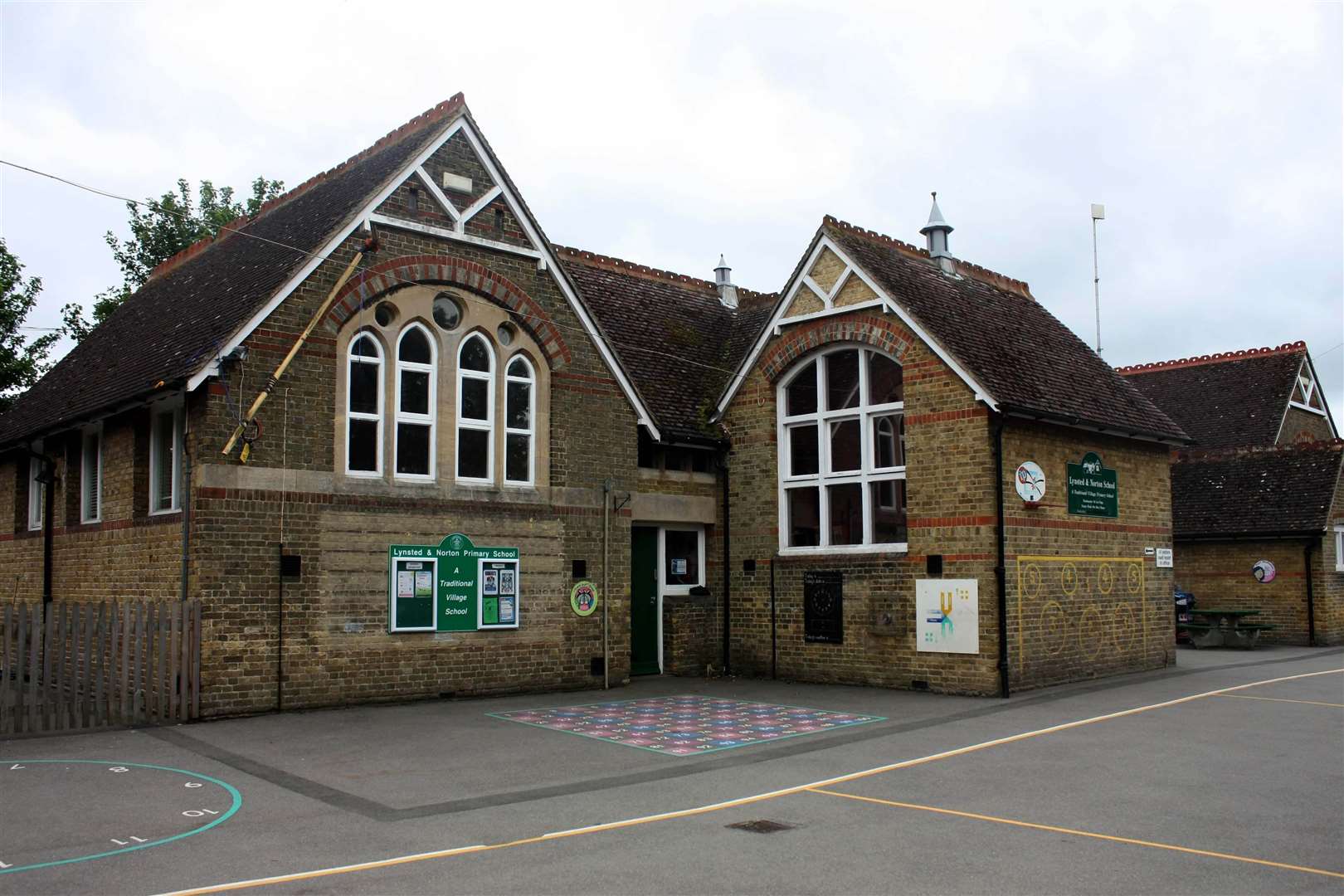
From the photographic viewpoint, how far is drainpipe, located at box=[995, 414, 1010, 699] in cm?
1634

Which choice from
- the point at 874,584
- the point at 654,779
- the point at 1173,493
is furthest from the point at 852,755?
the point at 1173,493

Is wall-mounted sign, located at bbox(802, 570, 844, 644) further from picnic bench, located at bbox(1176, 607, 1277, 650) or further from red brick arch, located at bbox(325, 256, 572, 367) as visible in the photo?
picnic bench, located at bbox(1176, 607, 1277, 650)

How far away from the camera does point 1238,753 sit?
458 inches

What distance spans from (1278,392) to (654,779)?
90.7ft

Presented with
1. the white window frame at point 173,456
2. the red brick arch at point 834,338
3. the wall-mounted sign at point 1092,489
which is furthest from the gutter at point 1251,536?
the white window frame at point 173,456

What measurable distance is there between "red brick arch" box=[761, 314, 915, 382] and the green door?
3.61 m

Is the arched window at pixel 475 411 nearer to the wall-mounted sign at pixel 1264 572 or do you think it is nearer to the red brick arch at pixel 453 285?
the red brick arch at pixel 453 285

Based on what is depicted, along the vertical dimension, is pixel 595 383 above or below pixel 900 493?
above

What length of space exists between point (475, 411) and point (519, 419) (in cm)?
78

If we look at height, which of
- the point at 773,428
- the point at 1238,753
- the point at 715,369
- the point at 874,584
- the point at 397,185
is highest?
the point at 397,185

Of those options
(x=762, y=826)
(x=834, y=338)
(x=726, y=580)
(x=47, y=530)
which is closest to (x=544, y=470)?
(x=726, y=580)

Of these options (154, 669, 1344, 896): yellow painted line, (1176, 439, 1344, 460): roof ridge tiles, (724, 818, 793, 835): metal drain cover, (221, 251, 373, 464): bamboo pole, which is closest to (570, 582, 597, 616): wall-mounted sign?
(221, 251, 373, 464): bamboo pole

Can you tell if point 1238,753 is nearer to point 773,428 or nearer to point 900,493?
point 900,493

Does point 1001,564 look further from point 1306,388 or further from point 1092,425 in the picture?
point 1306,388
